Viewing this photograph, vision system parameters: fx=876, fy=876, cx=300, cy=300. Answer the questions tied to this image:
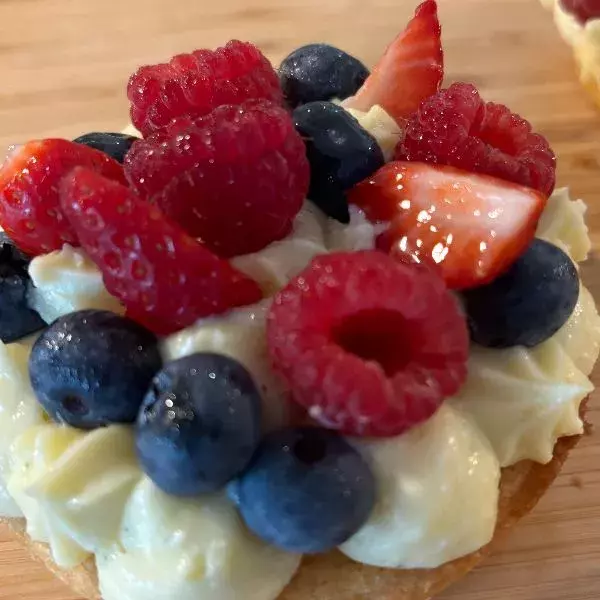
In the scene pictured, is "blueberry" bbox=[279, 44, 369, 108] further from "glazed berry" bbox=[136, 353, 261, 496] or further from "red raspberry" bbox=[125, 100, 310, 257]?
"glazed berry" bbox=[136, 353, 261, 496]

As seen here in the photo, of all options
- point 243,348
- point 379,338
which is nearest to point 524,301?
point 379,338

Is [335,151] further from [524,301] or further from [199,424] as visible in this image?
[199,424]

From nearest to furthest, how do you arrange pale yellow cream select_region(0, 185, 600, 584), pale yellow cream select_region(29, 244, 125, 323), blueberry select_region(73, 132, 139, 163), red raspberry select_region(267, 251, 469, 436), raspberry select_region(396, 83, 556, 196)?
1. red raspberry select_region(267, 251, 469, 436)
2. pale yellow cream select_region(0, 185, 600, 584)
3. pale yellow cream select_region(29, 244, 125, 323)
4. raspberry select_region(396, 83, 556, 196)
5. blueberry select_region(73, 132, 139, 163)

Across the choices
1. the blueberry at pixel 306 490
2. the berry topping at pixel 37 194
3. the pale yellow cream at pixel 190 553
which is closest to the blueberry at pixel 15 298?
the berry topping at pixel 37 194

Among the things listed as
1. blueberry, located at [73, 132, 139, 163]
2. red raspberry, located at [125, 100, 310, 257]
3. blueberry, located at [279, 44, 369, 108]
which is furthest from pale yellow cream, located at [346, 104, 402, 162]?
blueberry, located at [73, 132, 139, 163]

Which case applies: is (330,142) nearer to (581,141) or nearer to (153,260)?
(153,260)

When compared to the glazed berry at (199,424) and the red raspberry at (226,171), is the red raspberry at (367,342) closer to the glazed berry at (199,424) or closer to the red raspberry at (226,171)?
the glazed berry at (199,424)
